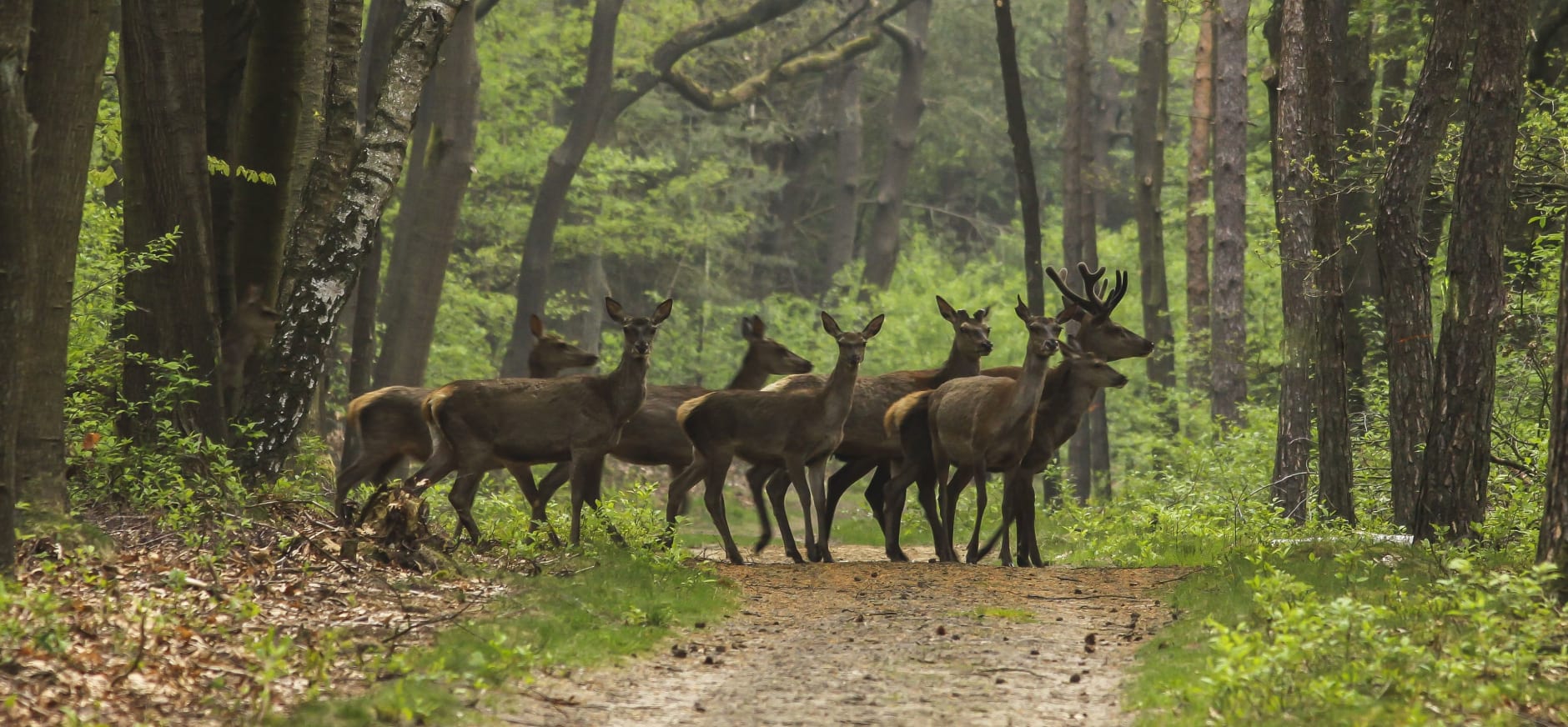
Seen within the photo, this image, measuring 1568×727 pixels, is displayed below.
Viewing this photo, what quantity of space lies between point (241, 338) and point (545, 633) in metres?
5.59

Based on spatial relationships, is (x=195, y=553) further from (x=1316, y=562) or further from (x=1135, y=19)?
(x=1135, y=19)

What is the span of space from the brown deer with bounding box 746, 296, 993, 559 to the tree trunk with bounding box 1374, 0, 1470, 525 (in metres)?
4.16

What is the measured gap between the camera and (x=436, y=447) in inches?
552

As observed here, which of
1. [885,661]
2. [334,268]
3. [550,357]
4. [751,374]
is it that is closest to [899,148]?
[751,374]

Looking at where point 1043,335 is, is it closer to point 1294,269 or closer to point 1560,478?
point 1294,269

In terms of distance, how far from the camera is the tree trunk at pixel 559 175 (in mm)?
31391

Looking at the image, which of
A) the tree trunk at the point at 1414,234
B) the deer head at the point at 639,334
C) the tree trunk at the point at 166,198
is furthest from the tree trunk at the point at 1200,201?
the tree trunk at the point at 166,198

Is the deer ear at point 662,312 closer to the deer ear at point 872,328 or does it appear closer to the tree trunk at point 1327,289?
the deer ear at point 872,328

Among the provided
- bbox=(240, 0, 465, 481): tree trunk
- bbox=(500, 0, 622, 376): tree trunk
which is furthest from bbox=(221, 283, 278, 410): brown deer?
bbox=(500, 0, 622, 376): tree trunk

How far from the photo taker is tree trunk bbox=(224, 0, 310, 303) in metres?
13.6

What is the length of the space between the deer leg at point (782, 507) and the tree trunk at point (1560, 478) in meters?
6.79

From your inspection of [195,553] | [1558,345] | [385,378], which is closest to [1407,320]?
[1558,345]

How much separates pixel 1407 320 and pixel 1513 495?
1.56 m

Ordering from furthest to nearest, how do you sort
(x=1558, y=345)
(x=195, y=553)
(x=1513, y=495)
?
1. (x=1513, y=495)
2. (x=195, y=553)
3. (x=1558, y=345)
